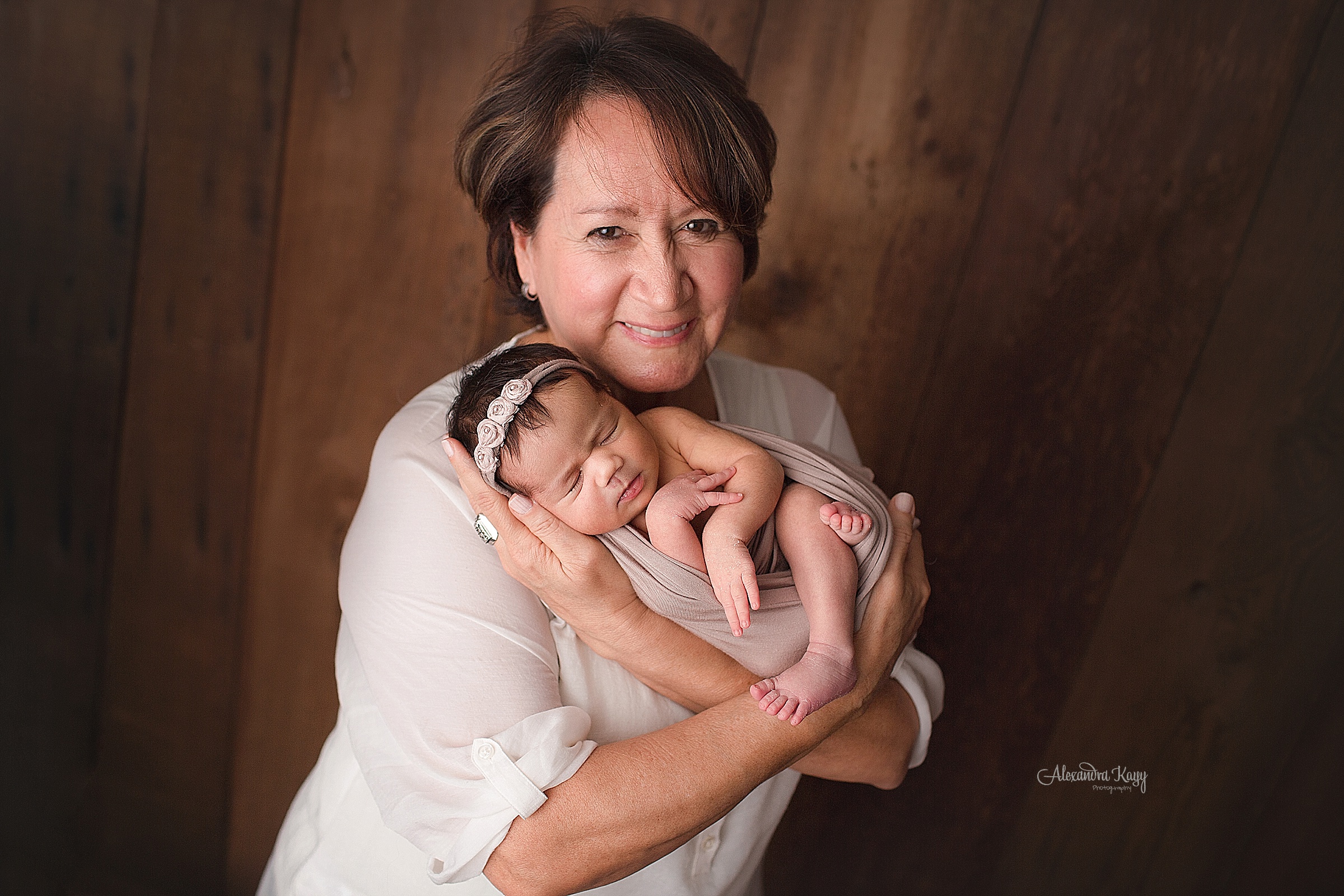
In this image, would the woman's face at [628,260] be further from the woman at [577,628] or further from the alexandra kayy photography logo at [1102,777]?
the alexandra kayy photography logo at [1102,777]

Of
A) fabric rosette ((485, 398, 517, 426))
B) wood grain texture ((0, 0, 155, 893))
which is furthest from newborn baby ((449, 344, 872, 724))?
wood grain texture ((0, 0, 155, 893))

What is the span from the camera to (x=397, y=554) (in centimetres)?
109

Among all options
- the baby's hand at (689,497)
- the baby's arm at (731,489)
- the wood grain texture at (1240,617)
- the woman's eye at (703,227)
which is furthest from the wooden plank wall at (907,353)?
the baby's hand at (689,497)

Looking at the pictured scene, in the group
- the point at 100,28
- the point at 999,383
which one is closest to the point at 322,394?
the point at 100,28

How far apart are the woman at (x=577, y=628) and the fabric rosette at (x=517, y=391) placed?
0.11 metres

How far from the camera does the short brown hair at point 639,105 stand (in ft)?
3.82

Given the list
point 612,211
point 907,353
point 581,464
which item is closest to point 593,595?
point 581,464

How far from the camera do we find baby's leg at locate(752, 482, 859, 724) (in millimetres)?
1052

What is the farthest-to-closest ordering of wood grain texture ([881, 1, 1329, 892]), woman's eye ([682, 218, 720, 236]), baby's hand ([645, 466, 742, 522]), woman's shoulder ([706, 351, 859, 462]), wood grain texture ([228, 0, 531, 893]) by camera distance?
wood grain texture ([228, 0, 531, 893]) → wood grain texture ([881, 1, 1329, 892]) → woman's shoulder ([706, 351, 859, 462]) → woman's eye ([682, 218, 720, 236]) → baby's hand ([645, 466, 742, 522])

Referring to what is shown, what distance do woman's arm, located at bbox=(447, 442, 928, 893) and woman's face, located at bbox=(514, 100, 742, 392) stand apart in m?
0.32

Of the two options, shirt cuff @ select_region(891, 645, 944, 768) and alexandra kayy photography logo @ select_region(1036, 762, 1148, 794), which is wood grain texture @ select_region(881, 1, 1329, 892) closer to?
alexandra kayy photography logo @ select_region(1036, 762, 1148, 794)

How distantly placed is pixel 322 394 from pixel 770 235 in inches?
46.4

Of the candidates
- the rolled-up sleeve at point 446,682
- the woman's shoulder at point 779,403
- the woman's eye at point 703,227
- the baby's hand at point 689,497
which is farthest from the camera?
the woman's shoulder at point 779,403

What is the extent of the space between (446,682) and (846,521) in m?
0.56
